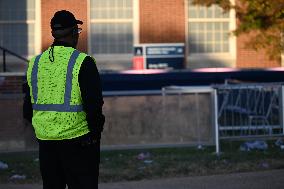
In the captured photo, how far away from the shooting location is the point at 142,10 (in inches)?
910

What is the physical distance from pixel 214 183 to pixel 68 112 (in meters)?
4.77

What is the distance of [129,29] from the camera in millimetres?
23172

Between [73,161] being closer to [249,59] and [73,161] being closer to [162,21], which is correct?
[162,21]

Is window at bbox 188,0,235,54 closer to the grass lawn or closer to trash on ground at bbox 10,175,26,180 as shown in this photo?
the grass lawn

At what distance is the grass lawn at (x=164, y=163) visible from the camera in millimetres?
10352

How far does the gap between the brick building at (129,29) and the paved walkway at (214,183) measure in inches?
510

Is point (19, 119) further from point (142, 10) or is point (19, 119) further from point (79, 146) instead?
point (142, 10)

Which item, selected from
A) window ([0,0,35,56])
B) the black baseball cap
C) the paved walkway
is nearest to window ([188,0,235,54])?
window ([0,0,35,56])

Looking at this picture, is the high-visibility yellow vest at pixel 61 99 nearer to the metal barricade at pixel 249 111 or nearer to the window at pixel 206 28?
the metal barricade at pixel 249 111

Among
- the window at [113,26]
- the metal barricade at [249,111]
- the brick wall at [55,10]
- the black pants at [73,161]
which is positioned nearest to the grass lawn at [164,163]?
the metal barricade at [249,111]

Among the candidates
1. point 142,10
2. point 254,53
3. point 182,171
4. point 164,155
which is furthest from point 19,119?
point 254,53

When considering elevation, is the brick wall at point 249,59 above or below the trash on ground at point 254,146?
above

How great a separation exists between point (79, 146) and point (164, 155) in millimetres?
7288

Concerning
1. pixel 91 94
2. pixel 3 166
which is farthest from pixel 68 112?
pixel 3 166
